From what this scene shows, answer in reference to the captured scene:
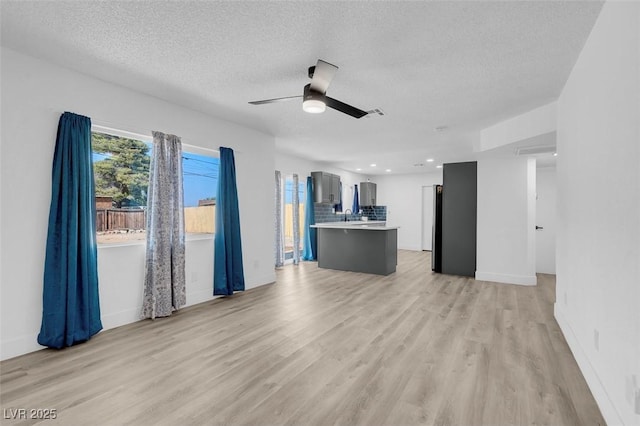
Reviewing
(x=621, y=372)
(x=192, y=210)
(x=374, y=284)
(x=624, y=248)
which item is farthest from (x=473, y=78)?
(x=192, y=210)

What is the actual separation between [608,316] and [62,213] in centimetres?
440

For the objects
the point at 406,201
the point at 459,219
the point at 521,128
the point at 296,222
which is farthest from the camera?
the point at 406,201

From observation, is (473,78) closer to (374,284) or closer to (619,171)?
(619,171)

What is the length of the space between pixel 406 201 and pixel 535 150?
20.1 feet

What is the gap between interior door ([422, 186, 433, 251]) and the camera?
34.6 feet

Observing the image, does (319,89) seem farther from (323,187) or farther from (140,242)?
(323,187)

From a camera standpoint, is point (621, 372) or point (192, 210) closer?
point (621, 372)

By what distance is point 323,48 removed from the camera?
8.45 feet

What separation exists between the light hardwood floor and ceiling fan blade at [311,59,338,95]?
95.8 inches

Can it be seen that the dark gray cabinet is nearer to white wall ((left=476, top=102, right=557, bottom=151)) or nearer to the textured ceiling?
white wall ((left=476, top=102, right=557, bottom=151))

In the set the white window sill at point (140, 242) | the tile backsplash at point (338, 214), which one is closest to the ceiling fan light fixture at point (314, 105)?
the white window sill at point (140, 242)

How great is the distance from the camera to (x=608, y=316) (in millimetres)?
1911

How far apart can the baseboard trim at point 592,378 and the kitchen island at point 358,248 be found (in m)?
3.36

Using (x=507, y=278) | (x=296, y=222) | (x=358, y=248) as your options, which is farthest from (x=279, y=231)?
(x=507, y=278)
